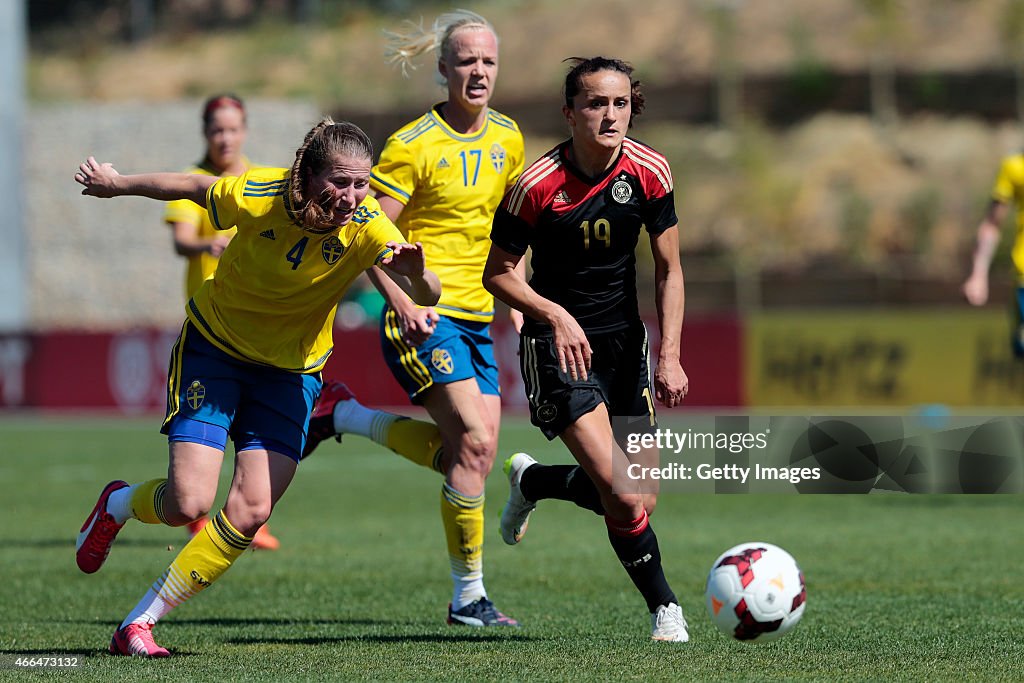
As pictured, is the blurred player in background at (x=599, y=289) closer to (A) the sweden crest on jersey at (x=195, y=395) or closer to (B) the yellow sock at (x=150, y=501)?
(A) the sweden crest on jersey at (x=195, y=395)

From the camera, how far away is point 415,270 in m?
5.57

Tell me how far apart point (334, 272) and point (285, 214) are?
0.29 meters

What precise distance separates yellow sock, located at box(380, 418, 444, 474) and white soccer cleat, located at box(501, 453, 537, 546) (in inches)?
17.0

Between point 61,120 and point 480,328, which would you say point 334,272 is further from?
point 61,120

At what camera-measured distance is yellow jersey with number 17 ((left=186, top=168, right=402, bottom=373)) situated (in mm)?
5637

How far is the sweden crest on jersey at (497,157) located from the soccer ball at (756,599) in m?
2.22

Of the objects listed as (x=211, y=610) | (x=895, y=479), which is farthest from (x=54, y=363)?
(x=211, y=610)

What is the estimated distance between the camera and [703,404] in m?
22.2

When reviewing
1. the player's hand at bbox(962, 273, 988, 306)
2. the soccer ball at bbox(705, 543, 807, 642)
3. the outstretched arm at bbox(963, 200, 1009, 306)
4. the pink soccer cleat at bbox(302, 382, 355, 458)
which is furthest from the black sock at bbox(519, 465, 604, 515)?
the outstretched arm at bbox(963, 200, 1009, 306)

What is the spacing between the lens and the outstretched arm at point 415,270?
5.51 m

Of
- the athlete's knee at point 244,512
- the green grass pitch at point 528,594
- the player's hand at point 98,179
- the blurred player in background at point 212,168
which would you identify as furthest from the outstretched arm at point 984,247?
the player's hand at point 98,179

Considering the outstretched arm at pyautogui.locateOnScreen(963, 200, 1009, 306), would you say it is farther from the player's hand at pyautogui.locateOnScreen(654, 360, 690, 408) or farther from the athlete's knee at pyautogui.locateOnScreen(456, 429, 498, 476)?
the player's hand at pyautogui.locateOnScreen(654, 360, 690, 408)
